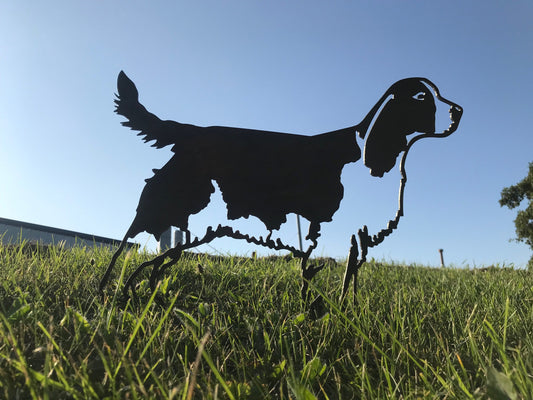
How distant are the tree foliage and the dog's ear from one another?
69.3 ft

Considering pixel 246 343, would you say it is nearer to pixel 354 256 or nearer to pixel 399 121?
pixel 354 256

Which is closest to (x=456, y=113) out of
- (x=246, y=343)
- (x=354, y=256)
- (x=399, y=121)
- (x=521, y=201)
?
(x=399, y=121)

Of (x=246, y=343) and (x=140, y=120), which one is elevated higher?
(x=140, y=120)

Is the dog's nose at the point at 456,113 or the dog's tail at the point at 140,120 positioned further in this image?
the dog's nose at the point at 456,113

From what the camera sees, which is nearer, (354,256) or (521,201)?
(354,256)

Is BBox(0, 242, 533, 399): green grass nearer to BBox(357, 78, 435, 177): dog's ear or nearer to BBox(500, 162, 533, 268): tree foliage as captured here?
BBox(357, 78, 435, 177): dog's ear

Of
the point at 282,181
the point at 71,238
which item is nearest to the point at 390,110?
the point at 282,181

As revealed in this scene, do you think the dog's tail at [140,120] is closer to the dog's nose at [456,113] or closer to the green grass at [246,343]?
the green grass at [246,343]

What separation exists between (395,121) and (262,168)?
110 cm

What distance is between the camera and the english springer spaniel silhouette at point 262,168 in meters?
2.70

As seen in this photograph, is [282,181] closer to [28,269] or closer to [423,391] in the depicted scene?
[423,391]

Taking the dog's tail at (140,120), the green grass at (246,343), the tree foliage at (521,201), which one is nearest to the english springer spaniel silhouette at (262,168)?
the dog's tail at (140,120)

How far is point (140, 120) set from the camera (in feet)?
9.06

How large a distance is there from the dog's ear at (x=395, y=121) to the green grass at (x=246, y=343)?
→ 3.55 feet
